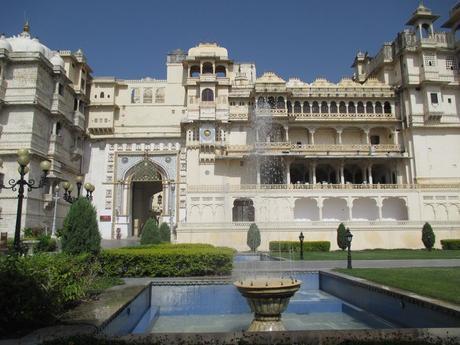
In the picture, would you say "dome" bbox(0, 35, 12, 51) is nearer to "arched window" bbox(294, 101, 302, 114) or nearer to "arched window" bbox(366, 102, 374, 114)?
"arched window" bbox(294, 101, 302, 114)

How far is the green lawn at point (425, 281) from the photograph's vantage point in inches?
361

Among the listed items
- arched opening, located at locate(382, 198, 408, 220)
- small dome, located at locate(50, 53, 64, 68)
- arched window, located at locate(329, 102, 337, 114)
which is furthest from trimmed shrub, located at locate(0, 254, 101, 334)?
arched window, located at locate(329, 102, 337, 114)

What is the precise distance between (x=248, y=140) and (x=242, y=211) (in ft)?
26.8

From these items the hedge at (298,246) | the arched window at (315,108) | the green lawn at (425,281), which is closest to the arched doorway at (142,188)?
the hedge at (298,246)

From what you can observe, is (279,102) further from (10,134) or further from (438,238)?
(10,134)

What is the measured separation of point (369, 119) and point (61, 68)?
30950 mm

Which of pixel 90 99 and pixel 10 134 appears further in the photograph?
pixel 90 99

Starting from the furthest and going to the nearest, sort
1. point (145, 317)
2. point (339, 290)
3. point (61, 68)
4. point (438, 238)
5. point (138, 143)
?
point (138, 143) → point (61, 68) → point (438, 238) → point (339, 290) → point (145, 317)

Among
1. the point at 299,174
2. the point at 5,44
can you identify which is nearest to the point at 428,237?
the point at 299,174

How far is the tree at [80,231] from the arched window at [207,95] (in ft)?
93.7

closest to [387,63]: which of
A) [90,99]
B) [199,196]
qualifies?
[199,196]

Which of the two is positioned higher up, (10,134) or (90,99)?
(90,99)

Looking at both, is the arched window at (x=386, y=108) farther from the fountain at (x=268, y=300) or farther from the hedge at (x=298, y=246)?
the fountain at (x=268, y=300)

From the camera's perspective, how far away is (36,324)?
6.84 meters
